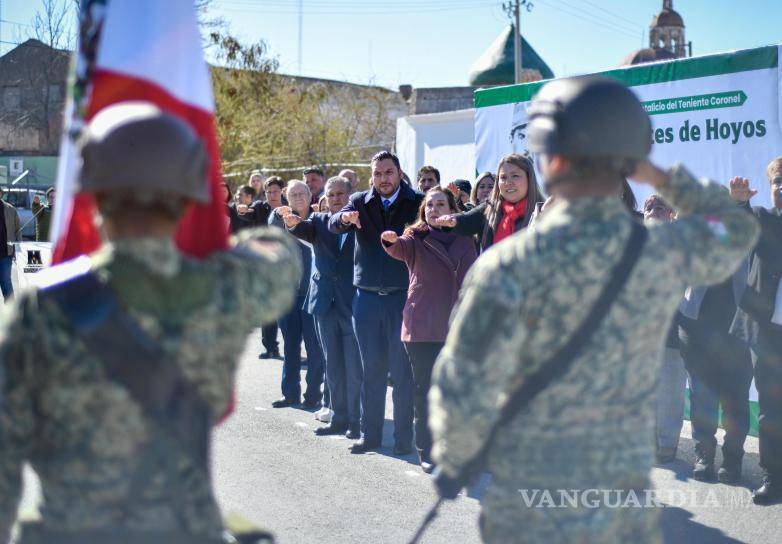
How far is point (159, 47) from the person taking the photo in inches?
106

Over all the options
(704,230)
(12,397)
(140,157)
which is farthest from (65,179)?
(704,230)

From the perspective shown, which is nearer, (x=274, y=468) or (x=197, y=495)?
(x=197, y=495)

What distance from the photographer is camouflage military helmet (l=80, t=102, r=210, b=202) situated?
6.82ft

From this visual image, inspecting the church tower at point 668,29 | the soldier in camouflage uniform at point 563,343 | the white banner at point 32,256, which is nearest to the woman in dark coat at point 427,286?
the soldier in camouflage uniform at point 563,343

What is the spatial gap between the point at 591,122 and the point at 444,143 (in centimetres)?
1182

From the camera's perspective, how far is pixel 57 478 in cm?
210

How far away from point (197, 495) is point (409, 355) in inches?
192

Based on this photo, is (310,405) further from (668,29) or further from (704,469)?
(668,29)

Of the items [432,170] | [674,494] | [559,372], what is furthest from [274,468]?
[559,372]

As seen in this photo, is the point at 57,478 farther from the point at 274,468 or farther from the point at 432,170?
the point at 432,170

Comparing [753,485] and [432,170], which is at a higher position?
[432,170]

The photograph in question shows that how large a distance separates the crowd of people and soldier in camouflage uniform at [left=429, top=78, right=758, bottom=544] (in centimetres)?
329

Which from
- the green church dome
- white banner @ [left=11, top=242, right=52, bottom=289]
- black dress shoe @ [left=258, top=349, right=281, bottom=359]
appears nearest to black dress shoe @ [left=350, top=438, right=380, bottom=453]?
black dress shoe @ [left=258, top=349, right=281, bottom=359]

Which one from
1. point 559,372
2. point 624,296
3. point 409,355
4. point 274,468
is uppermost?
point 624,296
